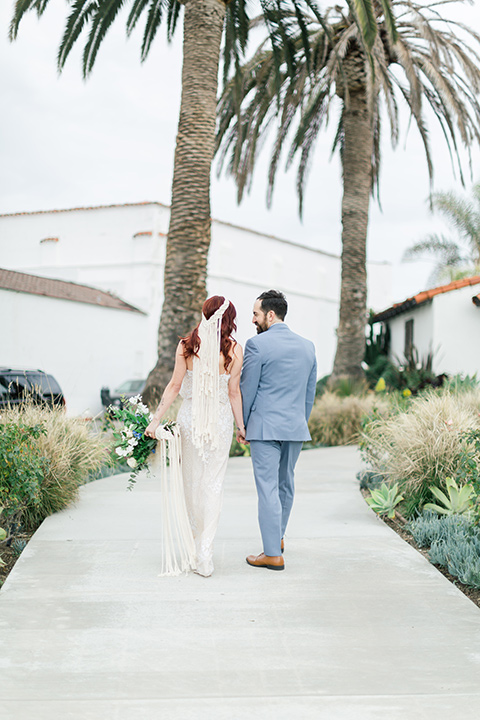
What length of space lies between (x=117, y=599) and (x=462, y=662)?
201 cm

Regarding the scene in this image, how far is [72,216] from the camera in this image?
34.5 meters

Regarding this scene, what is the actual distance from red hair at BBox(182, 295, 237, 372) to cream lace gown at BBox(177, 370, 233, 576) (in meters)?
0.15

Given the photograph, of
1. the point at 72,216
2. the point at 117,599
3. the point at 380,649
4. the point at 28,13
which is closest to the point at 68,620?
the point at 117,599

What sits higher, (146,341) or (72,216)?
(72,216)

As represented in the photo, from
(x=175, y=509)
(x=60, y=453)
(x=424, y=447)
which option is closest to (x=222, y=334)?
(x=175, y=509)

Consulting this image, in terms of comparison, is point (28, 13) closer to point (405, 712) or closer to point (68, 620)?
point (68, 620)

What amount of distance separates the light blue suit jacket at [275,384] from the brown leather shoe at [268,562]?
83cm

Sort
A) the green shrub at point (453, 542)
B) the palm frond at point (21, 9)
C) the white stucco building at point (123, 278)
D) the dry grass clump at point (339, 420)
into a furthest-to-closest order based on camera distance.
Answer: the white stucco building at point (123, 278), the palm frond at point (21, 9), the dry grass clump at point (339, 420), the green shrub at point (453, 542)

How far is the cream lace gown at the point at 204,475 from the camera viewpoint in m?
5.02

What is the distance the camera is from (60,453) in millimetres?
7039

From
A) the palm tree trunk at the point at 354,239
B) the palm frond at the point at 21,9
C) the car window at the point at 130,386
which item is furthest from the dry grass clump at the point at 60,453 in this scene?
the car window at the point at 130,386

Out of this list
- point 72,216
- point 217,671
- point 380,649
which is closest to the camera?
point 217,671

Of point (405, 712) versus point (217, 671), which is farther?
point (217, 671)

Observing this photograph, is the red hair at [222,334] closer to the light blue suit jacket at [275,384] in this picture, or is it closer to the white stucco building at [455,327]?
the light blue suit jacket at [275,384]
